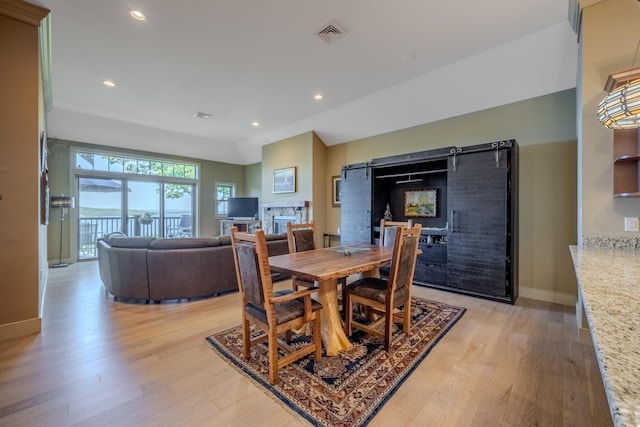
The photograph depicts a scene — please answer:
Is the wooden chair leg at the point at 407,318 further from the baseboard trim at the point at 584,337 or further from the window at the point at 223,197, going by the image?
the window at the point at 223,197

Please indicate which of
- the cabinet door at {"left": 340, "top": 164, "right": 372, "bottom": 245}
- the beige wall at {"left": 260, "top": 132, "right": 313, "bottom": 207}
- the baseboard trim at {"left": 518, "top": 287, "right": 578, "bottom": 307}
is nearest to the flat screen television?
Answer: the beige wall at {"left": 260, "top": 132, "right": 313, "bottom": 207}

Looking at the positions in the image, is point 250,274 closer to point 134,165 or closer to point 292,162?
point 292,162

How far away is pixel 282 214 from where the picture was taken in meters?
6.80

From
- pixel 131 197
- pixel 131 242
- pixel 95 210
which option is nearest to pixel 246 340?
pixel 131 242

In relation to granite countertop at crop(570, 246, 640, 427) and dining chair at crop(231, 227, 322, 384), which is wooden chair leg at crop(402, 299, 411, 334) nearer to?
dining chair at crop(231, 227, 322, 384)

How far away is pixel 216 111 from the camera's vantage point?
5.23 metres

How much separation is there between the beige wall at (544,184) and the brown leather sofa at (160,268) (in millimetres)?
3355

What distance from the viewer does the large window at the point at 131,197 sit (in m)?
6.21

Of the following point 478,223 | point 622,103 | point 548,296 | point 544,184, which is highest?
point 622,103

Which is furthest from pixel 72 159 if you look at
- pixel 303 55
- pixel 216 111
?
pixel 303 55

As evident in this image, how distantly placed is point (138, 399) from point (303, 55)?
11.9ft

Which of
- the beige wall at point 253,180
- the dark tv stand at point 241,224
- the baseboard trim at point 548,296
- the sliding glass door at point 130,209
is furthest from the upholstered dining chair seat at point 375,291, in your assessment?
the sliding glass door at point 130,209

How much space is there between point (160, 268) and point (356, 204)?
324 cm

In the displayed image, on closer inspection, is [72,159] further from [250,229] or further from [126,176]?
[250,229]
